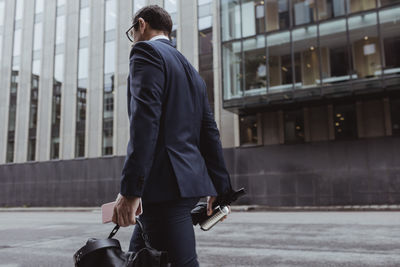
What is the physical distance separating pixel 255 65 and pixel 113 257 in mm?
18554

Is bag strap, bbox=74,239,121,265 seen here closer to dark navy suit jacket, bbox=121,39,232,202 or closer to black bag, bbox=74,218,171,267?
black bag, bbox=74,218,171,267

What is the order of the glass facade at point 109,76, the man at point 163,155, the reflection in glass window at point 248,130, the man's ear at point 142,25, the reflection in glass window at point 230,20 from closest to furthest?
the man at point 163,155 → the man's ear at point 142,25 → the reflection in glass window at point 230,20 → the reflection in glass window at point 248,130 → the glass facade at point 109,76

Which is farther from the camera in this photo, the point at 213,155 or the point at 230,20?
the point at 230,20

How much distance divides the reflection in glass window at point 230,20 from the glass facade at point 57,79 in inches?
538

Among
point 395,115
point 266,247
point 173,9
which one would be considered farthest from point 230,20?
point 266,247

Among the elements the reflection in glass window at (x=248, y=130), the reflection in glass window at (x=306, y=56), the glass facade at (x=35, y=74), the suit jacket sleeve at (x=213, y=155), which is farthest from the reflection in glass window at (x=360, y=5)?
the glass facade at (x=35, y=74)

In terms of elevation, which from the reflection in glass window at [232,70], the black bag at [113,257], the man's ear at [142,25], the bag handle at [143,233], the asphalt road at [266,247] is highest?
the reflection in glass window at [232,70]

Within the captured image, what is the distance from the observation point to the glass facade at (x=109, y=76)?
25.7m

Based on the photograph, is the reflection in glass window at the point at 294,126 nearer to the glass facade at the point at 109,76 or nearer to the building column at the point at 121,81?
the building column at the point at 121,81

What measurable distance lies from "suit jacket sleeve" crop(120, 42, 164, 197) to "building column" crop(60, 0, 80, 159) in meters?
26.0

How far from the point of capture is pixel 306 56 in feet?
61.2

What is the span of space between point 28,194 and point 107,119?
329 inches

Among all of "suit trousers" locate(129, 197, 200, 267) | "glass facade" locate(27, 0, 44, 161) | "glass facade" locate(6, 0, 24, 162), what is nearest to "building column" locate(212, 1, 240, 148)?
"glass facade" locate(27, 0, 44, 161)

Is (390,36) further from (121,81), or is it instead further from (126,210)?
(126,210)
